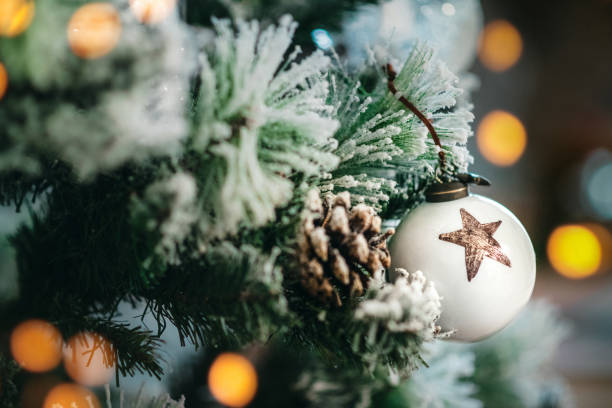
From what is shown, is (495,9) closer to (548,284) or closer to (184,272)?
(548,284)

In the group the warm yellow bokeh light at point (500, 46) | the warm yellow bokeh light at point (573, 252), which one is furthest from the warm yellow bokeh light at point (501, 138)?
the warm yellow bokeh light at point (573, 252)

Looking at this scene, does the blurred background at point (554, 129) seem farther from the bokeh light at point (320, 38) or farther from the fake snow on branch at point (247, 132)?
the fake snow on branch at point (247, 132)

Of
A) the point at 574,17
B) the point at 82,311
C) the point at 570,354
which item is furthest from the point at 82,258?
the point at 574,17

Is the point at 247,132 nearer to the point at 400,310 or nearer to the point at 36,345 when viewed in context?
the point at 400,310

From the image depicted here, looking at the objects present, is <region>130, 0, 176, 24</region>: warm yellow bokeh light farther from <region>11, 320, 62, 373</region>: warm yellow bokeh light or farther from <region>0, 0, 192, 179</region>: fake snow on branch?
<region>11, 320, 62, 373</region>: warm yellow bokeh light

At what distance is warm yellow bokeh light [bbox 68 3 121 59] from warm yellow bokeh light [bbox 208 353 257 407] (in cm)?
44

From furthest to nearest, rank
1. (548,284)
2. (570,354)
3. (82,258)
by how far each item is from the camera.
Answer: (548,284) → (570,354) → (82,258)

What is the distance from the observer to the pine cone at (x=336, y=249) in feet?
0.85

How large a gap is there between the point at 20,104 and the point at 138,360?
0.19 m

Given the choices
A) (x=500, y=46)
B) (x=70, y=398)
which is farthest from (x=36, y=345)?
(x=500, y=46)

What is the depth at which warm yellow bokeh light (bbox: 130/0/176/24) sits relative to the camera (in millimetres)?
263

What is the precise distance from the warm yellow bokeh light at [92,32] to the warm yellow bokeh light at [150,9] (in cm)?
4

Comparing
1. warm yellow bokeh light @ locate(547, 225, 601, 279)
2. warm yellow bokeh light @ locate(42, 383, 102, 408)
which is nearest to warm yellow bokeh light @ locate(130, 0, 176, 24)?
warm yellow bokeh light @ locate(42, 383, 102, 408)

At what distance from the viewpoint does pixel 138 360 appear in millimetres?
319
